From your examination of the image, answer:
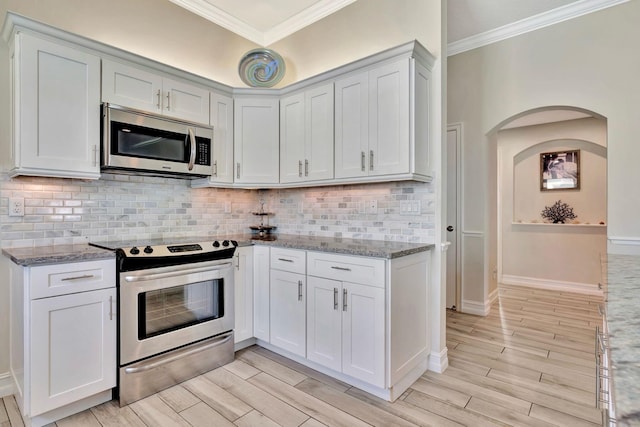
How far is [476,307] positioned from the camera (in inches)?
154

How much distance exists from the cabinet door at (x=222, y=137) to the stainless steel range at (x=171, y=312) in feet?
2.34

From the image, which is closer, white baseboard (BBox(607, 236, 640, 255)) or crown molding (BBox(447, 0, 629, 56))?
white baseboard (BBox(607, 236, 640, 255))

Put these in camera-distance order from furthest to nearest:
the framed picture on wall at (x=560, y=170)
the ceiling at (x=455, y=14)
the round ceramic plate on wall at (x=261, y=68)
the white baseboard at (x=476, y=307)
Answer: the framed picture on wall at (x=560, y=170)
the white baseboard at (x=476, y=307)
the round ceramic plate on wall at (x=261, y=68)
the ceiling at (x=455, y=14)

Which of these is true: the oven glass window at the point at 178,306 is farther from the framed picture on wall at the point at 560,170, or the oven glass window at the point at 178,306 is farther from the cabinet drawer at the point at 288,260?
the framed picture on wall at the point at 560,170

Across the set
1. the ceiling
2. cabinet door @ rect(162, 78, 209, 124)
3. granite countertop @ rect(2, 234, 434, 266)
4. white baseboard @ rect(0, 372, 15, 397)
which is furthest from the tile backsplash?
the ceiling

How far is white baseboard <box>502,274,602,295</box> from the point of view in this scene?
4809mm

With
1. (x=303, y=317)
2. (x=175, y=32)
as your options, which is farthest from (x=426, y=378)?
(x=175, y=32)

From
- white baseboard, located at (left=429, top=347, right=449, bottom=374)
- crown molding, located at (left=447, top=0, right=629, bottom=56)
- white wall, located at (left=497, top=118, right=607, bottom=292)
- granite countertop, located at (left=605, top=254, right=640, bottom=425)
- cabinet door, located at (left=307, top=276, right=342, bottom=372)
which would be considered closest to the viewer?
granite countertop, located at (left=605, top=254, right=640, bottom=425)

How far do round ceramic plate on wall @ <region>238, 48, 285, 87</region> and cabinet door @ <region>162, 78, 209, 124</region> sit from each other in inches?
28.2

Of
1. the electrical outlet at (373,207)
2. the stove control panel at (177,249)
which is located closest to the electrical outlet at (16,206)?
the stove control panel at (177,249)

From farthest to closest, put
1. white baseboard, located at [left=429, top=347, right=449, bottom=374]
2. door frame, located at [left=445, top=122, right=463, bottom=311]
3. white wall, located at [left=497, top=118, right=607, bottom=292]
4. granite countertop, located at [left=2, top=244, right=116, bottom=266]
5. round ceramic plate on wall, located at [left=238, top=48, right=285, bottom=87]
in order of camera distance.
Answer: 1. white wall, located at [left=497, top=118, right=607, bottom=292]
2. door frame, located at [left=445, top=122, right=463, bottom=311]
3. round ceramic plate on wall, located at [left=238, top=48, right=285, bottom=87]
4. white baseboard, located at [left=429, top=347, right=449, bottom=374]
5. granite countertop, located at [left=2, top=244, right=116, bottom=266]

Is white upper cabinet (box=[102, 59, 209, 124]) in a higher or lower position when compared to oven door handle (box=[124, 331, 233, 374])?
higher

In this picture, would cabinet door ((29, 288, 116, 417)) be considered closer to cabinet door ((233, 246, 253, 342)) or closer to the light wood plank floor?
the light wood plank floor

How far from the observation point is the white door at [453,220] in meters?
4.02
